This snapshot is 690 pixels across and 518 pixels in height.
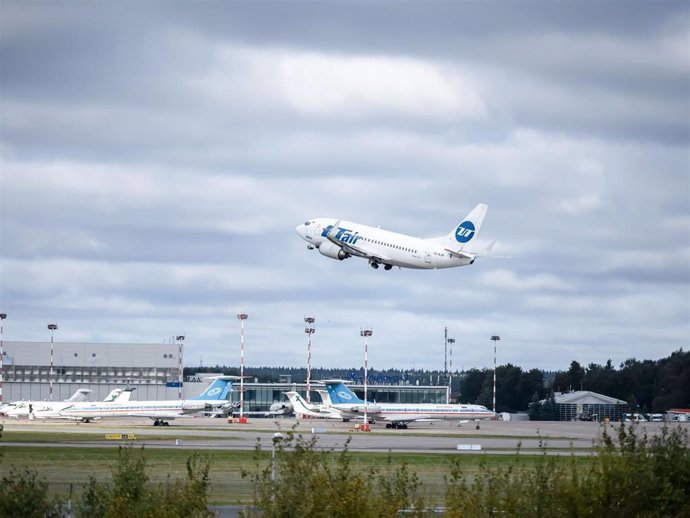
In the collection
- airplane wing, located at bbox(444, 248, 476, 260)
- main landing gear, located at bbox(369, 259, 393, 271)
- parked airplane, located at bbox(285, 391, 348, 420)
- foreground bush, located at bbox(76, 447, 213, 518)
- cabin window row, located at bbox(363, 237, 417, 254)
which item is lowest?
foreground bush, located at bbox(76, 447, 213, 518)

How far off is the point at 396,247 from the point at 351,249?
5873 mm

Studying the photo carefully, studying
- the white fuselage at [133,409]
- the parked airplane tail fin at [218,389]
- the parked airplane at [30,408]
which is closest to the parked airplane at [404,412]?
the parked airplane tail fin at [218,389]

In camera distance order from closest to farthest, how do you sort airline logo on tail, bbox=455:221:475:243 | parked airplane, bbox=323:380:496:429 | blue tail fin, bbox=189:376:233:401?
airline logo on tail, bbox=455:221:475:243 < parked airplane, bbox=323:380:496:429 < blue tail fin, bbox=189:376:233:401

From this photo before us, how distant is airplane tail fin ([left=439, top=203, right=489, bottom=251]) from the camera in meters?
112

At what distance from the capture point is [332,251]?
4619 inches

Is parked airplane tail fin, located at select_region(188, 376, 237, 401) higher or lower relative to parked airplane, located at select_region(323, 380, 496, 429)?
higher

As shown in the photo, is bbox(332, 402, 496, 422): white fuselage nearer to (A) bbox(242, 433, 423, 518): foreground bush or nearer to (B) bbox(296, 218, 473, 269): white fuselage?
(B) bbox(296, 218, 473, 269): white fuselage

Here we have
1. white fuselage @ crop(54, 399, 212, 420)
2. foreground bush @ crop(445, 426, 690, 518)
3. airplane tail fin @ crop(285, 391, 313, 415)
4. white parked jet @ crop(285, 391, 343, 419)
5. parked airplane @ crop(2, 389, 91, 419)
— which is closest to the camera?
foreground bush @ crop(445, 426, 690, 518)

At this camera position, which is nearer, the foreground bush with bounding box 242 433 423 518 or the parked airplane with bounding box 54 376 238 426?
the foreground bush with bounding box 242 433 423 518

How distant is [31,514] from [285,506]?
8.89 metres

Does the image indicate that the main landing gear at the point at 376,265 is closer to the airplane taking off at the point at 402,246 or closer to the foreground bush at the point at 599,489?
the airplane taking off at the point at 402,246

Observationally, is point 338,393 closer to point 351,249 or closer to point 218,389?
point 218,389

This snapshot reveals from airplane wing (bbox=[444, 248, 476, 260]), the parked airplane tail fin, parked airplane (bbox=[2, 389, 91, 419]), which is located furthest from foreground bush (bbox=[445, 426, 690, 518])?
the parked airplane tail fin

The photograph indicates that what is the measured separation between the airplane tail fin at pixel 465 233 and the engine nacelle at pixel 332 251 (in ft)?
32.5
